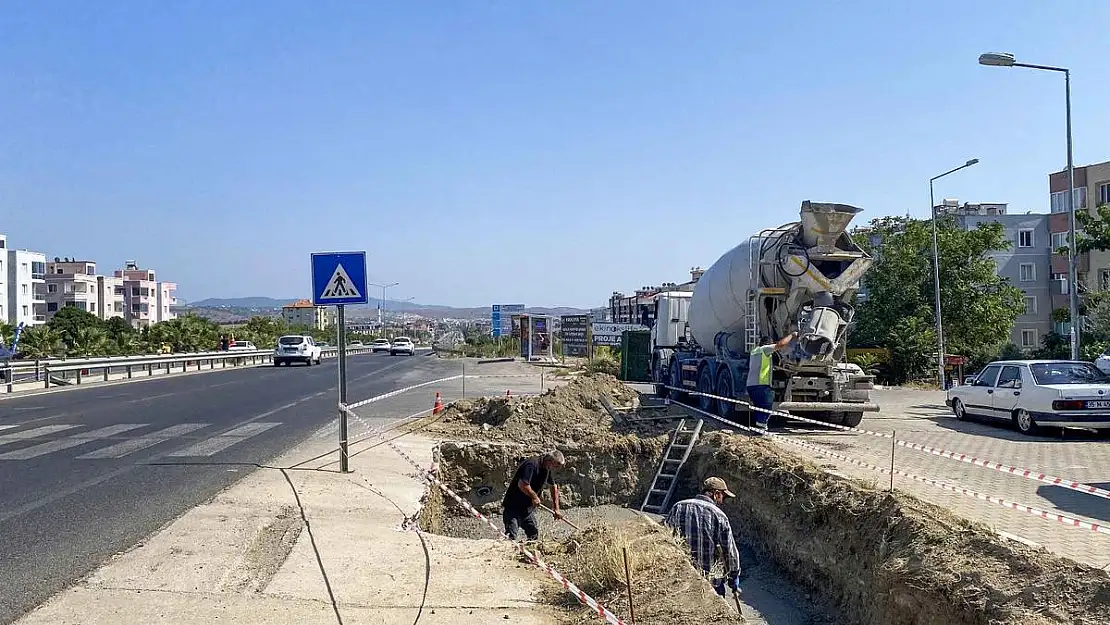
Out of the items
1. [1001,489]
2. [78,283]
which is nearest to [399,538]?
[1001,489]

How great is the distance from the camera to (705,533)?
709 cm

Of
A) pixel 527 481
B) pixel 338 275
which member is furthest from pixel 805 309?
pixel 338 275

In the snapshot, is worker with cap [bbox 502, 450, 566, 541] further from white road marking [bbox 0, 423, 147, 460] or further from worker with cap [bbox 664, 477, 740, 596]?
white road marking [bbox 0, 423, 147, 460]

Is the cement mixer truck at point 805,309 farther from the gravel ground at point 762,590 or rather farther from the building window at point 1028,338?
the building window at point 1028,338

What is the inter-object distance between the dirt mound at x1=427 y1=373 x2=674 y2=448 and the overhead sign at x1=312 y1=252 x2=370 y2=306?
16.2ft

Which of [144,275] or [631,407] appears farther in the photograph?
[144,275]

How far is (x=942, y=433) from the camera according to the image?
633 inches

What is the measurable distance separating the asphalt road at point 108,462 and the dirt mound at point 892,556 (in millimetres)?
6504

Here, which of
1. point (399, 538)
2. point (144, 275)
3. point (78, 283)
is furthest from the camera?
point (144, 275)

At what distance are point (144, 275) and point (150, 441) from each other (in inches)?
5819

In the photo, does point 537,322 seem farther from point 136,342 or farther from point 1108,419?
point 1108,419

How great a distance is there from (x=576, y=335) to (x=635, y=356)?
62.5 ft

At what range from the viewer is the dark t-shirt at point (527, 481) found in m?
10.2

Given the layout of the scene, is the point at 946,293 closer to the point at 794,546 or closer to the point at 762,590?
the point at 794,546
